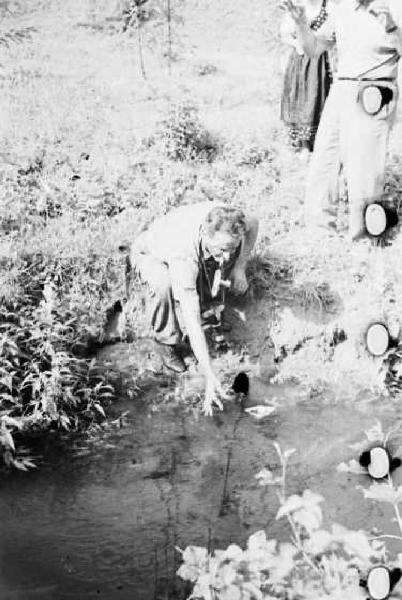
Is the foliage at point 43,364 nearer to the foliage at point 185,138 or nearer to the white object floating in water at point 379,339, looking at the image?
the white object floating in water at point 379,339

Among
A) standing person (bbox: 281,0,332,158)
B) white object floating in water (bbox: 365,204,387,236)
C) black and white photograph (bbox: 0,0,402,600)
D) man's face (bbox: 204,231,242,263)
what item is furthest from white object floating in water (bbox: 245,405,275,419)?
standing person (bbox: 281,0,332,158)

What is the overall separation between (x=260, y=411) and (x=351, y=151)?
1.68 m

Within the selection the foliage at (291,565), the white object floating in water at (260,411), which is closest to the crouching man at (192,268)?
the white object floating in water at (260,411)

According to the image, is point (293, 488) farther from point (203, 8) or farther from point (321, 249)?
point (203, 8)

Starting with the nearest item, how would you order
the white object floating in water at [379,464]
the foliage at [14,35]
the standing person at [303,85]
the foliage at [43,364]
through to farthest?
the white object floating in water at [379,464]
the foliage at [43,364]
the foliage at [14,35]
the standing person at [303,85]

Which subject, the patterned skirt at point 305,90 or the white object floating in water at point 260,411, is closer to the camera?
the white object floating in water at point 260,411

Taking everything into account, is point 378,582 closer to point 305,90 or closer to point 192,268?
point 192,268

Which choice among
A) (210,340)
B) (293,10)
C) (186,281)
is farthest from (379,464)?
(293,10)

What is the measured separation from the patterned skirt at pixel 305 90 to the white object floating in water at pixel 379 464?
3588mm

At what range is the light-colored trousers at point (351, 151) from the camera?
4.38 meters

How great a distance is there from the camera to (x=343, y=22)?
4.10 m

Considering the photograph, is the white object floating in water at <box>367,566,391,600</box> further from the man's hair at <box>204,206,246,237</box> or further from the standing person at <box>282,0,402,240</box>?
the standing person at <box>282,0,402,240</box>

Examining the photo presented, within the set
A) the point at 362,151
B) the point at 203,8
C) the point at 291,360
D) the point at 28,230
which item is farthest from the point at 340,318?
the point at 203,8

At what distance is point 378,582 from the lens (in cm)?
206
